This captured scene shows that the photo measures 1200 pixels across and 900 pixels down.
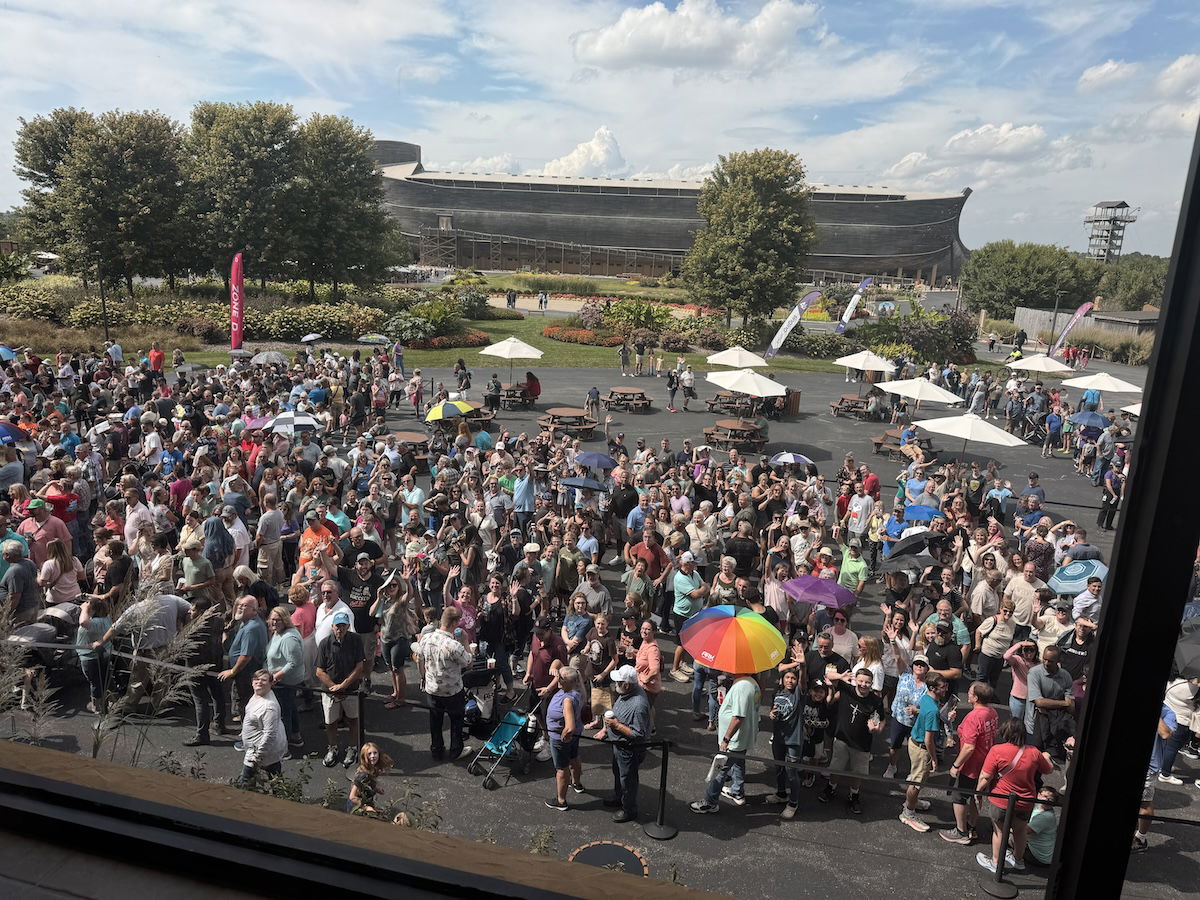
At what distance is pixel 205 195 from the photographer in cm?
3900

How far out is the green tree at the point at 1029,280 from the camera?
6197 cm

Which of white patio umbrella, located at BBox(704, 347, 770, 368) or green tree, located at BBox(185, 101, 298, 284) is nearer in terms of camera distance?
white patio umbrella, located at BBox(704, 347, 770, 368)

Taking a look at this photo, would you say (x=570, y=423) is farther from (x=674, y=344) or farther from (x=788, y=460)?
(x=674, y=344)

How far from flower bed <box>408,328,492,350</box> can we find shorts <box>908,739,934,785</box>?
31.8 metres

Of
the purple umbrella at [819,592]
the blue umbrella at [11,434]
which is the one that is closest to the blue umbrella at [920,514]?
the purple umbrella at [819,592]

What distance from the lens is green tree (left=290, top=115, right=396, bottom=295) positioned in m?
41.0

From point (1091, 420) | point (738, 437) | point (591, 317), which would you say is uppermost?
point (591, 317)

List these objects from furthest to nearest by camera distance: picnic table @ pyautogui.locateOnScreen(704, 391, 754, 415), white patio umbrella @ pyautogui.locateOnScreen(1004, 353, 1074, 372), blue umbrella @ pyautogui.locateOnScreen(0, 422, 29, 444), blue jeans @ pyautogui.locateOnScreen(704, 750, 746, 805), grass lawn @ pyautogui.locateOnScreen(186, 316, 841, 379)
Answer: grass lawn @ pyautogui.locateOnScreen(186, 316, 841, 379)
white patio umbrella @ pyautogui.locateOnScreen(1004, 353, 1074, 372)
picnic table @ pyautogui.locateOnScreen(704, 391, 754, 415)
blue umbrella @ pyautogui.locateOnScreen(0, 422, 29, 444)
blue jeans @ pyautogui.locateOnScreen(704, 750, 746, 805)

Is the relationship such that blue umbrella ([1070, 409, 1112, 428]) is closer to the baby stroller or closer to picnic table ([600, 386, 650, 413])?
picnic table ([600, 386, 650, 413])

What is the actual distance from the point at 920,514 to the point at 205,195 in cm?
3917

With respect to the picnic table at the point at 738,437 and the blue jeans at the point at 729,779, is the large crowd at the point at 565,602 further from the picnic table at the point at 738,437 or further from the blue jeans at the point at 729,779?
the picnic table at the point at 738,437

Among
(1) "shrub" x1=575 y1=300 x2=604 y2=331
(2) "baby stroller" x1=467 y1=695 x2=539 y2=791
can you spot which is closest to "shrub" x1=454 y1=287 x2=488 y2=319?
(1) "shrub" x1=575 y1=300 x2=604 y2=331

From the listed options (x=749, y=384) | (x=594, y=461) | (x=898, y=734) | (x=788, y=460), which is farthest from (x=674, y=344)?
(x=898, y=734)

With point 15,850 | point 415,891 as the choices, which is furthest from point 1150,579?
point 15,850
